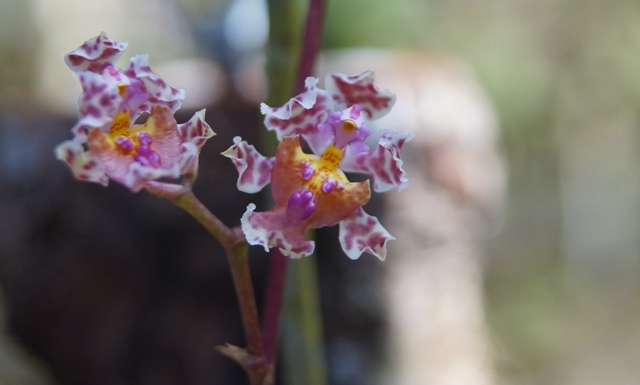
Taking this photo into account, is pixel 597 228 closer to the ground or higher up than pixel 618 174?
closer to the ground

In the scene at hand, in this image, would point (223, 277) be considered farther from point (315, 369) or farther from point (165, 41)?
point (165, 41)

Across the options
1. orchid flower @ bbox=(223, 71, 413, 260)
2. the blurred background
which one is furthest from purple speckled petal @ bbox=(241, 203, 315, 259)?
the blurred background

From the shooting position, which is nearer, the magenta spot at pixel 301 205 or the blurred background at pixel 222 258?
the magenta spot at pixel 301 205

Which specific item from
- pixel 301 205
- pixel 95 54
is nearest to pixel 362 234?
pixel 301 205

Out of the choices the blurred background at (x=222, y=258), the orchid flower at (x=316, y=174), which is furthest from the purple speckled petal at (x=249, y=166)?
the blurred background at (x=222, y=258)

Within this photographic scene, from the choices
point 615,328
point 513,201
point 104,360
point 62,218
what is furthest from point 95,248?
point 513,201

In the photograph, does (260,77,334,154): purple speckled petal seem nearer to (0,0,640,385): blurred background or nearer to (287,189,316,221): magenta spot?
(287,189,316,221): magenta spot

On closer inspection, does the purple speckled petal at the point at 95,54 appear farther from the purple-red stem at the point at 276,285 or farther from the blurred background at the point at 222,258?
the blurred background at the point at 222,258
